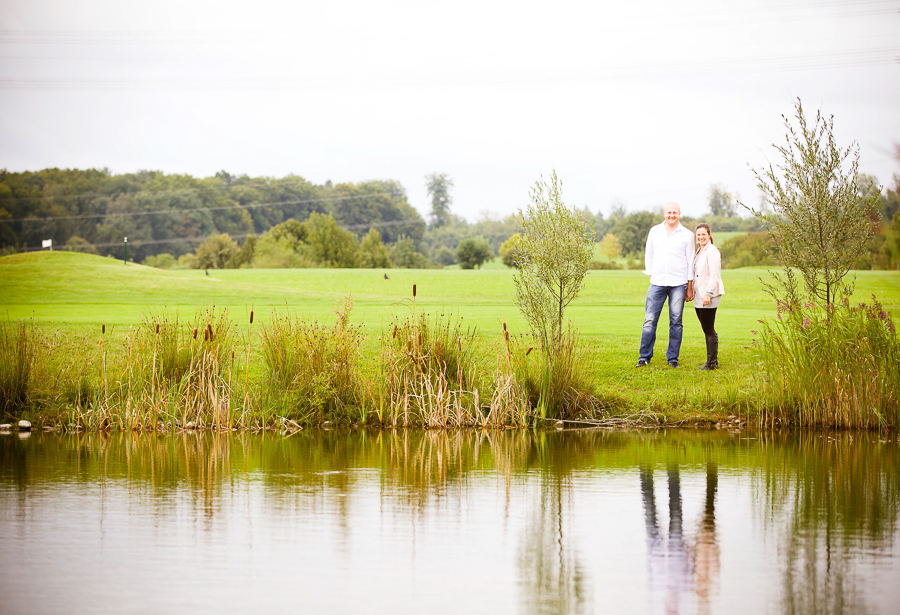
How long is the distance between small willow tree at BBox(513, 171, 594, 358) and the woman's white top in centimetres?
165

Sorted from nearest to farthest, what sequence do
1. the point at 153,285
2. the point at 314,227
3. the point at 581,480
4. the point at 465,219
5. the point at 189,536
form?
the point at 189,536, the point at 581,480, the point at 153,285, the point at 314,227, the point at 465,219

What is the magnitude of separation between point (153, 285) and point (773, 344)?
88.4 feet

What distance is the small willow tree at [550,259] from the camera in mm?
12516

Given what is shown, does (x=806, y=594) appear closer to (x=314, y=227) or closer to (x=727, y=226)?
(x=314, y=227)

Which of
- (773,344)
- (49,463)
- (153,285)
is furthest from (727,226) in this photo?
(49,463)

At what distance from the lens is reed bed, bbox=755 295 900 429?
10.7m

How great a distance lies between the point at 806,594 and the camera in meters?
4.63

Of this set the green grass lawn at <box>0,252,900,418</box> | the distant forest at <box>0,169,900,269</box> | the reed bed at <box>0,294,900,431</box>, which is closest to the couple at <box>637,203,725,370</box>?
the green grass lawn at <box>0,252,900,418</box>

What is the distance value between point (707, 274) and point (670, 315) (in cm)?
79

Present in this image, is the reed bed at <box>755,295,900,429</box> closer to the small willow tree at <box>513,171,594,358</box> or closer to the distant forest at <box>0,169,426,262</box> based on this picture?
the small willow tree at <box>513,171,594,358</box>

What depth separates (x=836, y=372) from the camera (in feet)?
35.3

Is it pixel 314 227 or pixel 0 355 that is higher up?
pixel 314 227

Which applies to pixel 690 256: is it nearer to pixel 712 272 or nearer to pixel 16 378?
pixel 712 272

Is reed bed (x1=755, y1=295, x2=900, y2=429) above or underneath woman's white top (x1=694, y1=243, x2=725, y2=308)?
underneath
